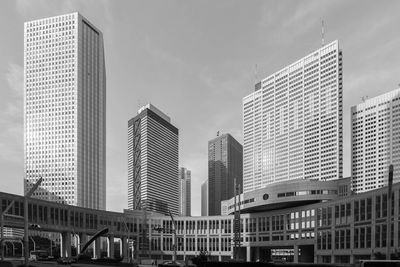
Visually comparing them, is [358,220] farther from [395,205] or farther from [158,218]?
[158,218]

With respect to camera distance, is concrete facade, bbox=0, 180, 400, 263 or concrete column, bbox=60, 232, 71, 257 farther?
concrete column, bbox=60, 232, 71, 257

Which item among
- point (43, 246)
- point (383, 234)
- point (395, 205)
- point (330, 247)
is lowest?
point (43, 246)

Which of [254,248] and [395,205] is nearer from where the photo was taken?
[395,205]

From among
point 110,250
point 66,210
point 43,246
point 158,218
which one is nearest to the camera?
point 66,210

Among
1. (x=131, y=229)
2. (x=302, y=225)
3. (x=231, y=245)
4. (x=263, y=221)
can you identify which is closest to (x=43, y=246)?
(x=131, y=229)

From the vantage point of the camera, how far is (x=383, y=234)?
86000mm

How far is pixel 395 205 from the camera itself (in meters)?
82.0

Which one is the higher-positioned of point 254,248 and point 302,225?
point 302,225

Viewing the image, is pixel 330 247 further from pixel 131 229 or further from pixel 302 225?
pixel 131 229

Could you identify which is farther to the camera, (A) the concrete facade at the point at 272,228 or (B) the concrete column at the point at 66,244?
(B) the concrete column at the point at 66,244

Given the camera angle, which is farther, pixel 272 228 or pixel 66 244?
pixel 272 228

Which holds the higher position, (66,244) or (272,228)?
(272,228)

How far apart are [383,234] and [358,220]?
1069 cm

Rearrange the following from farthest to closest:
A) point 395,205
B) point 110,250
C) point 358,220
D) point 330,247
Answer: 1. point 110,250
2. point 330,247
3. point 358,220
4. point 395,205
